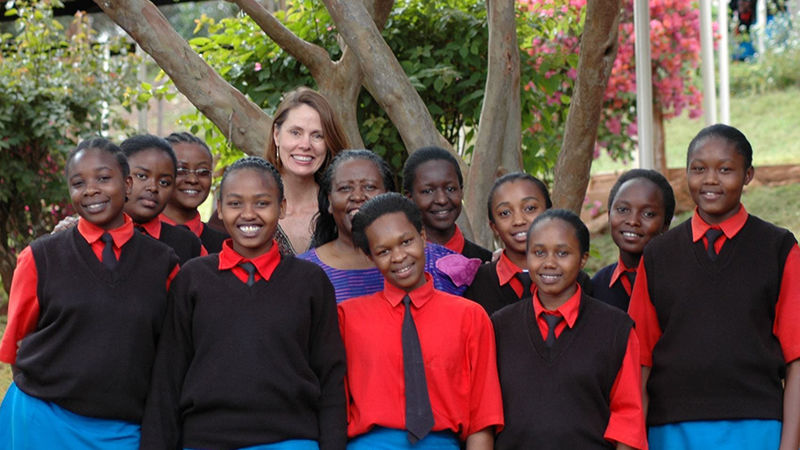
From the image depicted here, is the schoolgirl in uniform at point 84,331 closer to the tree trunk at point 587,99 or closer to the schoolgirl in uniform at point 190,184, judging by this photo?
the schoolgirl in uniform at point 190,184

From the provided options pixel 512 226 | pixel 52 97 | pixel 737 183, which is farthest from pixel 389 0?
pixel 52 97

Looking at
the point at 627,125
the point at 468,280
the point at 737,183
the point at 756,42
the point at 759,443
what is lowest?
the point at 759,443

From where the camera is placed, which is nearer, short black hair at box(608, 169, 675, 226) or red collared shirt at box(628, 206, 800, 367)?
red collared shirt at box(628, 206, 800, 367)

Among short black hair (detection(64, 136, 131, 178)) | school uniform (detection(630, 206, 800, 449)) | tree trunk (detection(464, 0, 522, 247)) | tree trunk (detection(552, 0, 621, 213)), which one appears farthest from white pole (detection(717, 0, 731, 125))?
short black hair (detection(64, 136, 131, 178))

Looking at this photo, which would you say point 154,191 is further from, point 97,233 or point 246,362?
point 246,362

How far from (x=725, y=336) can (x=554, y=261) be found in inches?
21.2

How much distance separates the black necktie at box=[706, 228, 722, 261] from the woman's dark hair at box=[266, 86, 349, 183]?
1529mm

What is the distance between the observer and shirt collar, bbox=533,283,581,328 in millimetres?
3133

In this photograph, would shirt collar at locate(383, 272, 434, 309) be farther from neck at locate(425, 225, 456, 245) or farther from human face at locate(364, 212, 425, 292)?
neck at locate(425, 225, 456, 245)

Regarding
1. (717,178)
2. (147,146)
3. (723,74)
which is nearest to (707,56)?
(723,74)

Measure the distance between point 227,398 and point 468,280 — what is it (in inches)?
39.0

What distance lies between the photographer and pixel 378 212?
321 centimetres

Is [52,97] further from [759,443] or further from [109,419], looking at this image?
[759,443]

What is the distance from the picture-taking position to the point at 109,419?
299 cm
